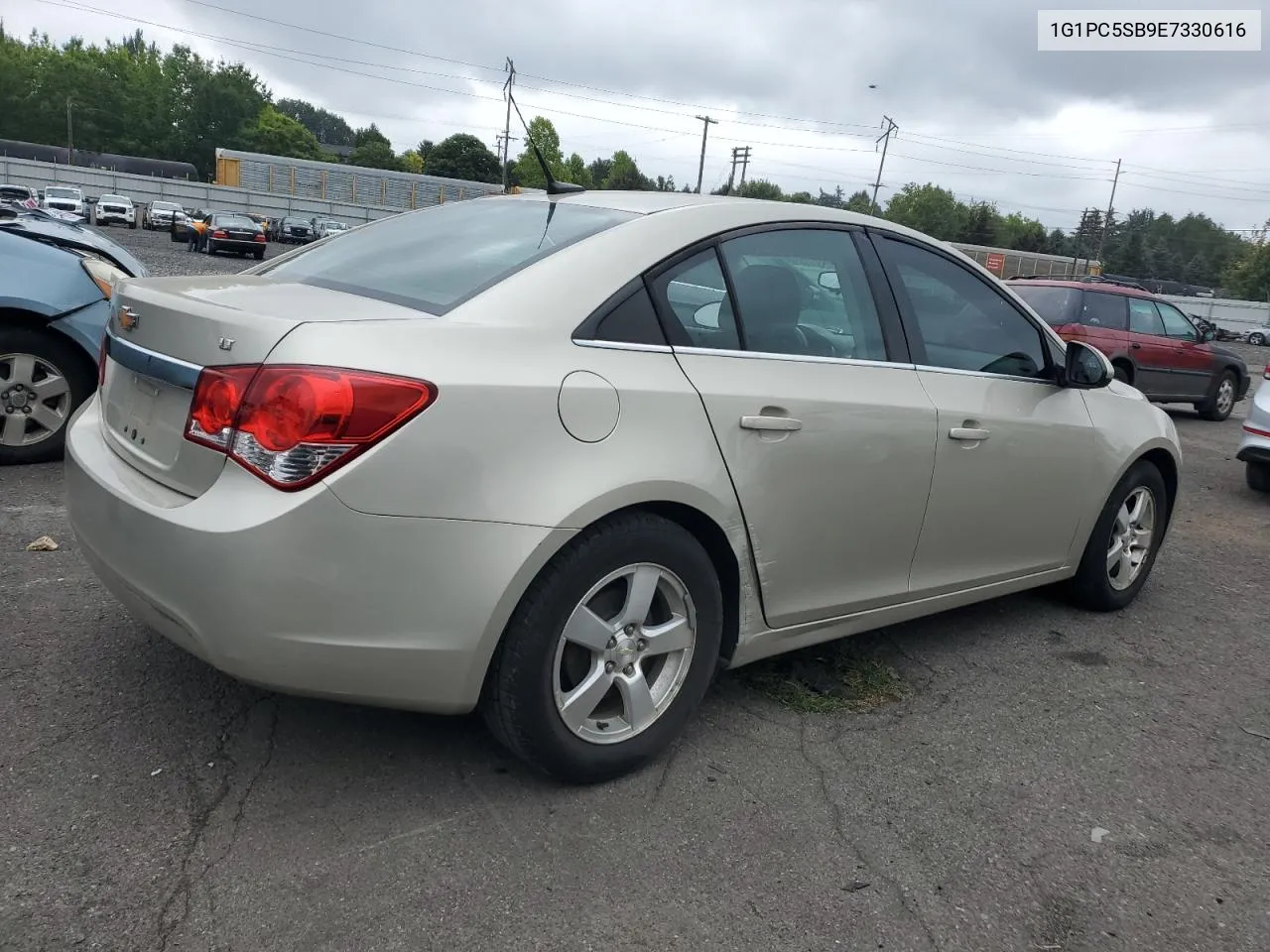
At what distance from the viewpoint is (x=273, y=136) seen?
103062mm

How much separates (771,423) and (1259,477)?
7000 mm

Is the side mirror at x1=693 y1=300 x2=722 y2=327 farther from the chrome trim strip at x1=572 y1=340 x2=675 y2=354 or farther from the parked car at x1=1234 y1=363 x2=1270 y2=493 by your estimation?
the parked car at x1=1234 y1=363 x2=1270 y2=493

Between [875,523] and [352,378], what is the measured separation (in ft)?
5.83

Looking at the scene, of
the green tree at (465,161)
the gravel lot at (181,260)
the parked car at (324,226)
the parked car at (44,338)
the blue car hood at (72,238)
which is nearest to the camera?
the parked car at (44,338)

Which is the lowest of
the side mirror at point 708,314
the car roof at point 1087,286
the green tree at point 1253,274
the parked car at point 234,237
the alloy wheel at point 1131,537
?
the parked car at point 234,237

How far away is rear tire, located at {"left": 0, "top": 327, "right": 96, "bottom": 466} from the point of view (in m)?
5.26

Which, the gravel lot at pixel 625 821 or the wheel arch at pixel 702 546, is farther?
the wheel arch at pixel 702 546

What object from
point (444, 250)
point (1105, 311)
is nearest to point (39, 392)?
point (444, 250)

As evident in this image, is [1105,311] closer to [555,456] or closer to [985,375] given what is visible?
[985,375]

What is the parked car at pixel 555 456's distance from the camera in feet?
7.43

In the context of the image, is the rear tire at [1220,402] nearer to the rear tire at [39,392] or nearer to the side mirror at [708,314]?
the side mirror at [708,314]

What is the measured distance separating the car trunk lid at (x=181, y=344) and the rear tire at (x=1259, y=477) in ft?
25.8

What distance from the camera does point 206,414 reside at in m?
2.38

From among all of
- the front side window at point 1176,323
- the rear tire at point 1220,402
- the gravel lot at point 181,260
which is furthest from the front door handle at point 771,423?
the gravel lot at point 181,260
